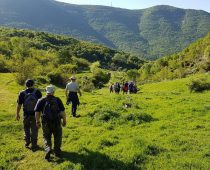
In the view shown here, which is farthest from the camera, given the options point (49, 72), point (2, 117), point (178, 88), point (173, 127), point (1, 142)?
point (49, 72)

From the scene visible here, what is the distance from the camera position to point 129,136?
1894 cm

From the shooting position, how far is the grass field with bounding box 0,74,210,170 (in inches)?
582

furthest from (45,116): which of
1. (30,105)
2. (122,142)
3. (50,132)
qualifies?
(122,142)

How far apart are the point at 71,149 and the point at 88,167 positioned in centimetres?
240

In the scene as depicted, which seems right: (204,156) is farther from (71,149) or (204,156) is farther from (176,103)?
(176,103)

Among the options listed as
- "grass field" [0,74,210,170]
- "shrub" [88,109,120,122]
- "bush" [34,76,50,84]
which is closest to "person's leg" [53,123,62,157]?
"grass field" [0,74,210,170]

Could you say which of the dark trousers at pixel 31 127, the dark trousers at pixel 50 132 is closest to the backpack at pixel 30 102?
the dark trousers at pixel 31 127

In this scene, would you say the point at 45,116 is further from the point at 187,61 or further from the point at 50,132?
the point at 187,61

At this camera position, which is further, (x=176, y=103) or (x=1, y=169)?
(x=176, y=103)

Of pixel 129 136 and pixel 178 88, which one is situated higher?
pixel 129 136

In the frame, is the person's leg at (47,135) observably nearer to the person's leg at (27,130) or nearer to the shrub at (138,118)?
the person's leg at (27,130)

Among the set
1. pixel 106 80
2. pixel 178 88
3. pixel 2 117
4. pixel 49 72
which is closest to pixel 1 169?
pixel 2 117

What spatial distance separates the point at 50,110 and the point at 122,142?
416 cm

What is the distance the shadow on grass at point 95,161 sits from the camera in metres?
14.4
